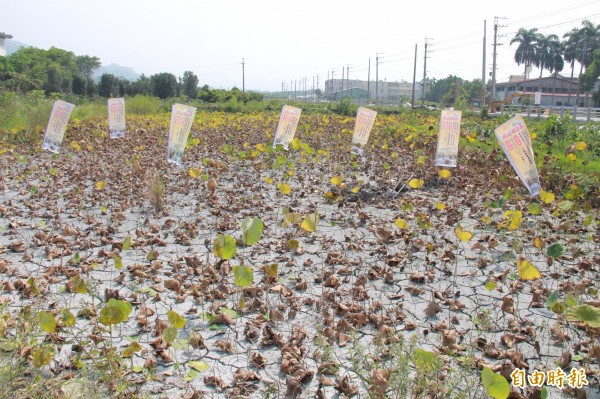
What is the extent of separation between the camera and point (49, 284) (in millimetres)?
3553

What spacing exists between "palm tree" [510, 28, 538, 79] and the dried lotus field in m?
69.4

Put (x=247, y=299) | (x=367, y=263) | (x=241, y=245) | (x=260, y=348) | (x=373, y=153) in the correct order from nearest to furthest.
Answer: (x=260, y=348)
(x=247, y=299)
(x=367, y=263)
(x=241, y=245)
(x=373, y=153)

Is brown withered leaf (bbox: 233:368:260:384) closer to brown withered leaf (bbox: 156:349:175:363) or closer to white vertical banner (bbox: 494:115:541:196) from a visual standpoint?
brown withered leaf (bbox: 156:349:175:363)

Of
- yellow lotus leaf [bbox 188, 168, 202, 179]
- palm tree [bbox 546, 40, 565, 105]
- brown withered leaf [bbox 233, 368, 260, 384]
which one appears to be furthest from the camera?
palm tree [bbox 546, 40, 565, 105]

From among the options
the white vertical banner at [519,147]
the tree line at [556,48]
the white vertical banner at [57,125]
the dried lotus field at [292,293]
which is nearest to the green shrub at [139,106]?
the white vertical banner at [57,125]

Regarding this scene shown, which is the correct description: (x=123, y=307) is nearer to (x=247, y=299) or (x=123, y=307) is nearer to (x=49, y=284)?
(x=247, y=299)

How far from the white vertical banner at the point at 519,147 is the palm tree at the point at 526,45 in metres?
69.7

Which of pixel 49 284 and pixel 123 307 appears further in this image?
pixel 49 284

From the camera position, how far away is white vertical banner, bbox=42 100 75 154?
A: 8.31 meters

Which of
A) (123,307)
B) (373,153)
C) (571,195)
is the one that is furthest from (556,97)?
(123,307)

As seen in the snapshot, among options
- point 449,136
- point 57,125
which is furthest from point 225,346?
point 57,125

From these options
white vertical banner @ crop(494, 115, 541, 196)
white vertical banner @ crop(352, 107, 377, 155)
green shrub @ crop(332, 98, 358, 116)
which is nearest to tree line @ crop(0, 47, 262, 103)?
green shrub @ crop(332, 98, 358, 116)

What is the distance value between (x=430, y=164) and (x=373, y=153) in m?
2.11

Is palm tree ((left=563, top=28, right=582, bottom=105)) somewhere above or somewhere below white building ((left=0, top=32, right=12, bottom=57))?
above
